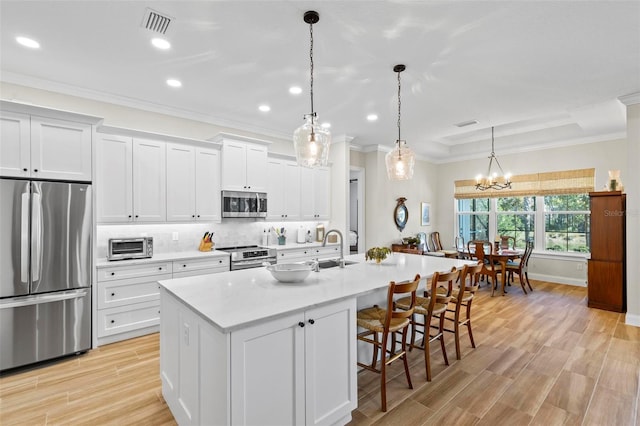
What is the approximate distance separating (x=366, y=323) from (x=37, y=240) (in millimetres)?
3157

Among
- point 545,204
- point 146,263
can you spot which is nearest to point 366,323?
point 146,263

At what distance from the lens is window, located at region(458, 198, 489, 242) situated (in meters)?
7.48

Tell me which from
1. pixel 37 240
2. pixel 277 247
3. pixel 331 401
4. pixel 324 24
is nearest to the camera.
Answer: pixel 331 401

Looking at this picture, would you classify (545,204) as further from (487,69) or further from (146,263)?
(146,263)

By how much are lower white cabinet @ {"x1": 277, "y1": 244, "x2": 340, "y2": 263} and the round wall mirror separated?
186 cm

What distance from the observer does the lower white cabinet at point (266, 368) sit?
1.54 meters

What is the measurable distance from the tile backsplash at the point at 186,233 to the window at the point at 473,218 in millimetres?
4797

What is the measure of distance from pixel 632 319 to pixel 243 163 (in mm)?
5654

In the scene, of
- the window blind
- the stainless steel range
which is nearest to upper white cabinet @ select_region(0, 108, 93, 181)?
the stainless steel range

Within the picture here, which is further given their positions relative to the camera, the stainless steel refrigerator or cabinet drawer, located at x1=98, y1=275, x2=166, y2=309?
cabinet drawer, located at x1=98, y1=275, x2=166, y2=309

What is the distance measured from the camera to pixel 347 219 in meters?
5.86

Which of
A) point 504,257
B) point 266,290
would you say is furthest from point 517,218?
point 266,290

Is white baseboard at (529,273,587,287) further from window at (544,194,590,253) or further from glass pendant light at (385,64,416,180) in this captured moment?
glass pendant light at (385,64,416,180)

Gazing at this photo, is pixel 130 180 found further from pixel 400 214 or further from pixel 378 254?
pixel 400 214
